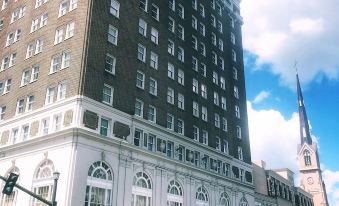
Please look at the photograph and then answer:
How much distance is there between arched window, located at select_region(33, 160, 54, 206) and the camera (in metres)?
36.3

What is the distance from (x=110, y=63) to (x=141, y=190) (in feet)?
46.5

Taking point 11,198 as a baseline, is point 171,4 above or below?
above

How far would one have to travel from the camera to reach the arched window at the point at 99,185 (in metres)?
35.8

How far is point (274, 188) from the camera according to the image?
78.4 m

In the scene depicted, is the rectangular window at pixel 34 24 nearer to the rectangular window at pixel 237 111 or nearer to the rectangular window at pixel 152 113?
the rectangular window at pixel 152 113

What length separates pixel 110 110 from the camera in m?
40.1

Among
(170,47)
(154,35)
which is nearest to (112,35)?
(154,35)

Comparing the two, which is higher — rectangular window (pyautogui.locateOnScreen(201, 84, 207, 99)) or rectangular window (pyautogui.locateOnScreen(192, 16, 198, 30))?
rectangular window (pyautogui.locateOnScreen(192, 16, 198, 30))

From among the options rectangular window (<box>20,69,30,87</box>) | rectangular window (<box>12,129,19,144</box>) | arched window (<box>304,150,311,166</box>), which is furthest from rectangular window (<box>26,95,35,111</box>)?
arched window (<box>304,150,311,166</box>)

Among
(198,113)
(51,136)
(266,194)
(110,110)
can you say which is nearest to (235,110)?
(198,113)

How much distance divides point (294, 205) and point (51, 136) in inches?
2719

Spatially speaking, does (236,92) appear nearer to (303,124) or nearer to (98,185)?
(98,185)

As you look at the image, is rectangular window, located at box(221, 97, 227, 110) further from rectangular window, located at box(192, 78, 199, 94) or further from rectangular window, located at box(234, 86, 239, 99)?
rectangular window, located at box(192, 78, 199, 94)

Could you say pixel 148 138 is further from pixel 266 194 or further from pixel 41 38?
pixel 266 194
